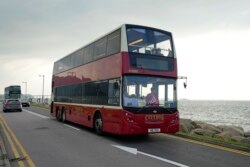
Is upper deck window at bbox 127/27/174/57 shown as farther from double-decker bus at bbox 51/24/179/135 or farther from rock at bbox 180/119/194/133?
rock at bbox 180/119/194/133

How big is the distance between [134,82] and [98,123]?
344 centimetres

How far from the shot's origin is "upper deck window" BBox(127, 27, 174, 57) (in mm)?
13047

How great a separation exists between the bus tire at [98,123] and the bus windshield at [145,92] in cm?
269

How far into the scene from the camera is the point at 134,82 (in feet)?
41.5

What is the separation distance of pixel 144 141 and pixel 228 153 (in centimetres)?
387

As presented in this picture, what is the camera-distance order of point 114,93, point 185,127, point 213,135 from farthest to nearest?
point 185,127, point 213,135, point 114,93

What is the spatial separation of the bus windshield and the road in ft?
5.05

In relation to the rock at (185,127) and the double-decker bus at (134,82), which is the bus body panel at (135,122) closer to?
the double-decker bus at (134,82)

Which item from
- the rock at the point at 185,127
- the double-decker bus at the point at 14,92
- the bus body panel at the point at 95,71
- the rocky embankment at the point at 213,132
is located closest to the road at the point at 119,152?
the bus body panel at the point at 95,71

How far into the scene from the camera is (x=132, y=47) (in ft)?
42.5

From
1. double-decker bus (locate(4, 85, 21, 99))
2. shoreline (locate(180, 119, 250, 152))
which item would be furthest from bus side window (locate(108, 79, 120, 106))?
double-decker bus (locate(4, 85, 21, 99))

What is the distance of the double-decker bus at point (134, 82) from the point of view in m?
12.6

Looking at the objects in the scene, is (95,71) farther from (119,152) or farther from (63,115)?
(63,115)

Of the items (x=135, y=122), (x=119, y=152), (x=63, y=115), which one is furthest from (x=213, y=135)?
(x=119, y=152)
